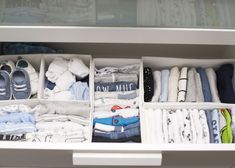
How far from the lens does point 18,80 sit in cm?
126

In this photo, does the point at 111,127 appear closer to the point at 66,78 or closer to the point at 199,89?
the point at 66,78

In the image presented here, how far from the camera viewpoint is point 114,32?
1.08 m

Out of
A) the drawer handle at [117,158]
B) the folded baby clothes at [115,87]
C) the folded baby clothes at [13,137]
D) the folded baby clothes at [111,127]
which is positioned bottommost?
the drawer handle at [117,158]

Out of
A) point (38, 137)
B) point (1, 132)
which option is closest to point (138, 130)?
point (38, 137)

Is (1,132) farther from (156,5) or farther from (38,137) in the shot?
(156,5)

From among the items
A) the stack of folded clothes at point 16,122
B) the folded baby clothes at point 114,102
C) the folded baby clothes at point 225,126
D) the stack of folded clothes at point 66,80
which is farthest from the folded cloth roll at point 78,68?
the folded baby clothes at point 225,126

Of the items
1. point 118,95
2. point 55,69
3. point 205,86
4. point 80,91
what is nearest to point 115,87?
point 118,95

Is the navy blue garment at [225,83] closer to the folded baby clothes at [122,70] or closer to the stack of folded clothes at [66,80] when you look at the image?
the folded baby clothes at [122,70]

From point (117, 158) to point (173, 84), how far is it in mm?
419

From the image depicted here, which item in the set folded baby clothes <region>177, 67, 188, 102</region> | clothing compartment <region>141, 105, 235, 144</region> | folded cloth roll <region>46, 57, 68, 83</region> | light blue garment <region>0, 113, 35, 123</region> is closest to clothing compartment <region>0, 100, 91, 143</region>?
light blue garment <region>0, 113, 35, 123</region>

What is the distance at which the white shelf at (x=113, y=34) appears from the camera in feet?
3.53

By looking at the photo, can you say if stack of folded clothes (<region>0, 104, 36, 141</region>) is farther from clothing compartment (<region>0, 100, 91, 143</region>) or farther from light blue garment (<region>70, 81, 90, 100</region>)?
light blue garment (<region>70, 81, 90, 100</region>)

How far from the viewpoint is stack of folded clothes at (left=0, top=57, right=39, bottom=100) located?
1238 millimetres

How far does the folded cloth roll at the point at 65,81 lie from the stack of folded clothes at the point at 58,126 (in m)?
0.09
